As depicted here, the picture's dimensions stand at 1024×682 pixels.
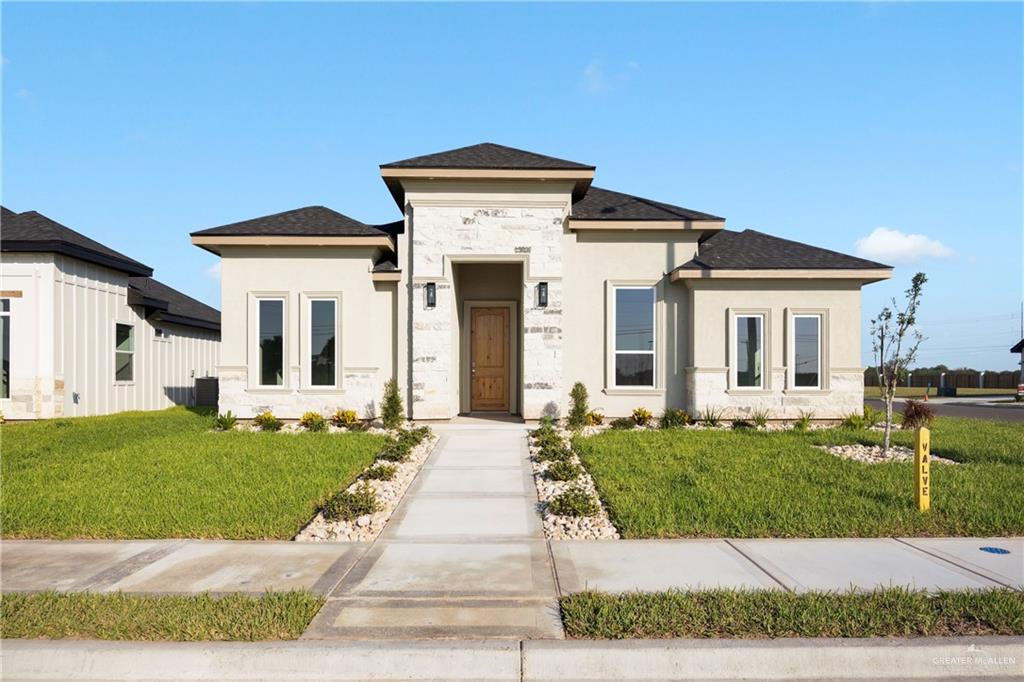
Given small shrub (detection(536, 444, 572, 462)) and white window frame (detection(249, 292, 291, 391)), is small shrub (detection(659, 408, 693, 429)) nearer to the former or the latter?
small shrub (detection(536, 444, 572, 462))

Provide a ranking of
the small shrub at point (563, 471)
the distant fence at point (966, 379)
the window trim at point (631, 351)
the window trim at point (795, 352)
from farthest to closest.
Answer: the distant fence at point (966, 379), the window trim at point (631, 351), the window trim at point (795, 352), the small shrub at point (563, 471)

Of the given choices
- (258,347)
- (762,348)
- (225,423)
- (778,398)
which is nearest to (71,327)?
(258,347)

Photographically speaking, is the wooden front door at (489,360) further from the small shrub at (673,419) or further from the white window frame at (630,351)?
the small shrub at (673,419)

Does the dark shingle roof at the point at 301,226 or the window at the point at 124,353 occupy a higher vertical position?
the dark shingle roof at the point at 301,226

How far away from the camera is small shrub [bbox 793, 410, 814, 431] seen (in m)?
13.7

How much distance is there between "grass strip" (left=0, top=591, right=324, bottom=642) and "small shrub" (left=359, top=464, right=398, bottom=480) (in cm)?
422

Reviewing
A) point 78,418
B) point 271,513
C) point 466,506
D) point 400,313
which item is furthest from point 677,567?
point 78,418

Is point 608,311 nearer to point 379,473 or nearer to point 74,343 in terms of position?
point 379,473

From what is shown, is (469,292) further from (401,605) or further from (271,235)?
(401,605)

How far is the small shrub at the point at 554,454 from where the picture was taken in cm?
1043

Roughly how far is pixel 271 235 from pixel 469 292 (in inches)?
185

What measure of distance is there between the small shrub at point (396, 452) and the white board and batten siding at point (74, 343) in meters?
8.98

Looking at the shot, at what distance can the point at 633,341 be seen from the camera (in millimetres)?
15250

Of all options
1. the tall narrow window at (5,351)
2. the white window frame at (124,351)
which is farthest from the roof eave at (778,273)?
the tall narrow window at (5,351)
